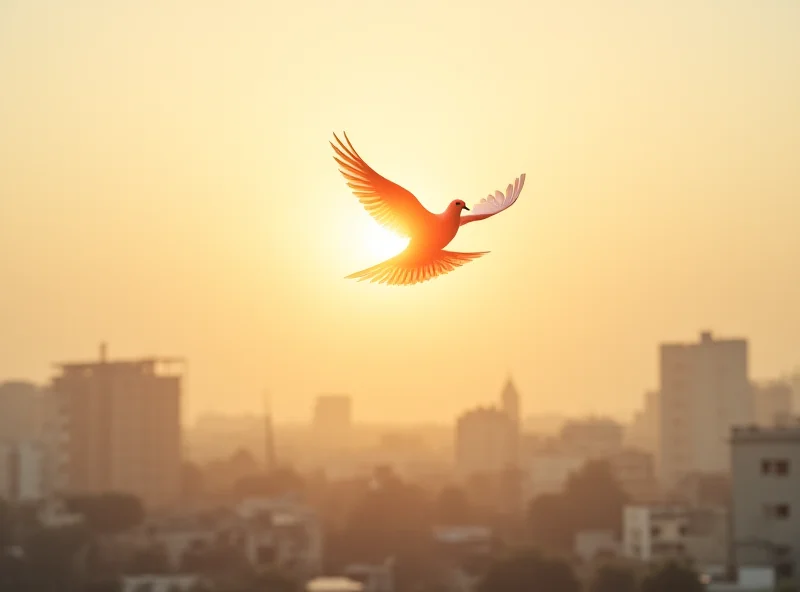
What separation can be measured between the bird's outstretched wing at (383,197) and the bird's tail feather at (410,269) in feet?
0.57

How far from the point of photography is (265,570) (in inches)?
2366

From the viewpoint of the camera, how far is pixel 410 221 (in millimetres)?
7348

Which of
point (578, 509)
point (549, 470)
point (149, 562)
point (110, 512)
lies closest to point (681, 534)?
point (149, 562)

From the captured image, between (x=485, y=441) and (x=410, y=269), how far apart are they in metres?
180

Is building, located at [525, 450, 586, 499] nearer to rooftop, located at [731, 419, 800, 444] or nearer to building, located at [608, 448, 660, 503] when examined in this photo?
building, located at [608, 448, 660, 503]

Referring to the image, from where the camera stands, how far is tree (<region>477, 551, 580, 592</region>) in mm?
60844

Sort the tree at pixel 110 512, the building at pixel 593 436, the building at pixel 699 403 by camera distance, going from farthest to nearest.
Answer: the building at pixel 593 436 → the building at pixel 699 403 → the tree at pixel 110 512

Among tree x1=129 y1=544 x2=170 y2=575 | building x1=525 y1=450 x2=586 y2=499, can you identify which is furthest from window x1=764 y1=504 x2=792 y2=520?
building x1=525 y1=450 x2=586 y2=499

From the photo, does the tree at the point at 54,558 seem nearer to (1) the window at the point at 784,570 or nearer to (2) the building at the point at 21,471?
(1) the window at the point at 784,570

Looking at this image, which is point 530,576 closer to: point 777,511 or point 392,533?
point 777,511

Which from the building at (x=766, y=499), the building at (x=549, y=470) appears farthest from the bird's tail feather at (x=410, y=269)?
the building at (x=549, y=470)

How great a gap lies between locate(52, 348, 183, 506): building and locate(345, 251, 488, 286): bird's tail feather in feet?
357

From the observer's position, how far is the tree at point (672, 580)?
53.1 meters

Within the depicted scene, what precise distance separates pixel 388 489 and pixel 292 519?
1811 centimetres
